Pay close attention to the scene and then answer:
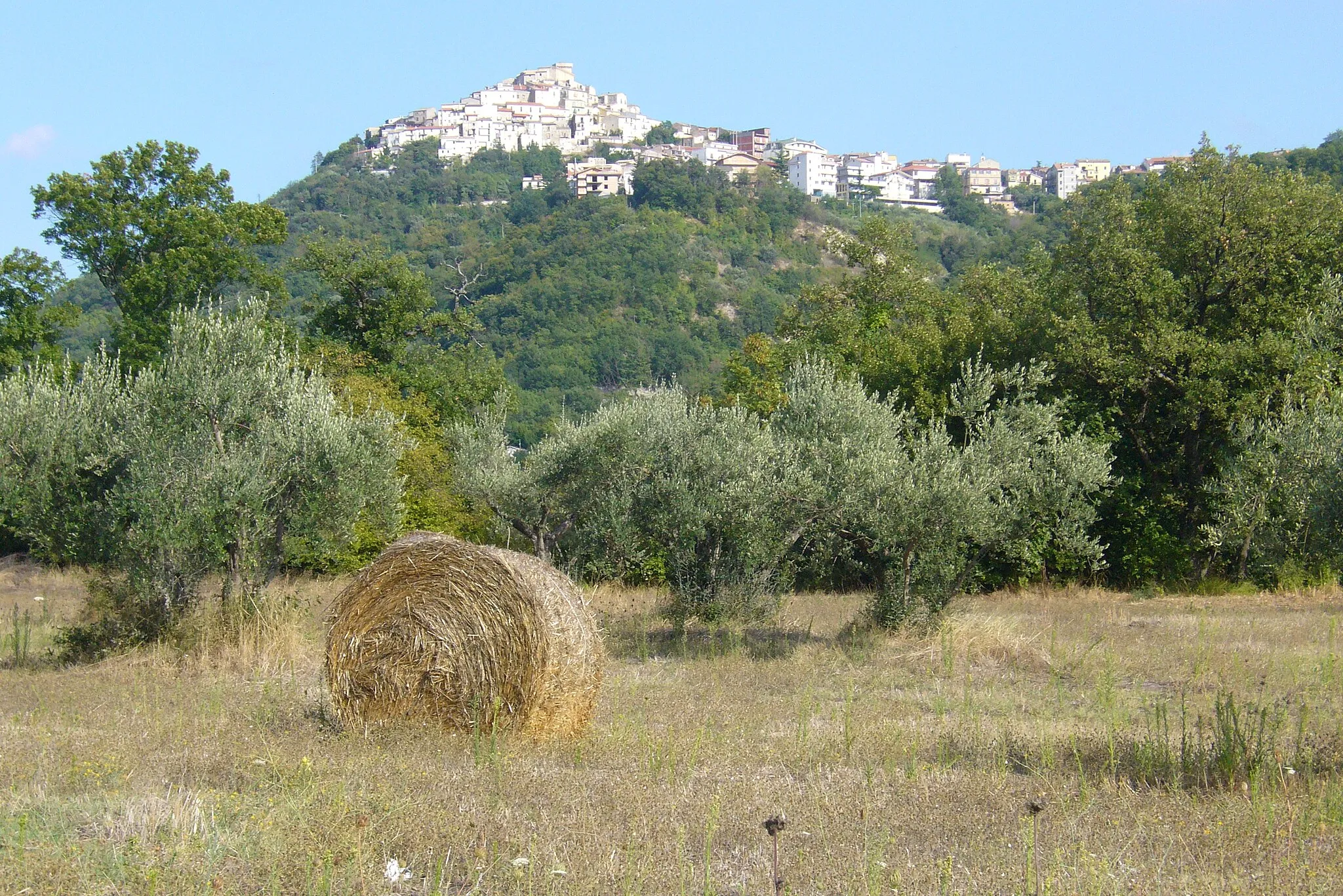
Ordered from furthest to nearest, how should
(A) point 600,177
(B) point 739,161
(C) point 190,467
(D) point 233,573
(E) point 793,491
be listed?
1. (B) point 739,161
2. (A) point 600,177
3. (E) point 793,491
4. (D) point 233,573
5. (C) point 190,467

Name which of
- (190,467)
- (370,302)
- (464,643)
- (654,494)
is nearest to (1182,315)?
(654,494)

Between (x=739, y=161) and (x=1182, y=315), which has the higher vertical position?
(x=739, y=161)

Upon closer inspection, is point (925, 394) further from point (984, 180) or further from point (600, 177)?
point (984, 180)

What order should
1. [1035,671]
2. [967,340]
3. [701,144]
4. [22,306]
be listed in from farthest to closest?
[701,144]
[22,306]
[967,340]
[1035,671]

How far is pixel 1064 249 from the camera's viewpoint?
2586 cm

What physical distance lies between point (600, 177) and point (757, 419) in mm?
103119

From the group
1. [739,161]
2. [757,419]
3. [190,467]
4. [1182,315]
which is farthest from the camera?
[739,161]

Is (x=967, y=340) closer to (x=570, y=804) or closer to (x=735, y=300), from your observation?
(x=570, y=804)

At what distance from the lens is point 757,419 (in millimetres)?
18625

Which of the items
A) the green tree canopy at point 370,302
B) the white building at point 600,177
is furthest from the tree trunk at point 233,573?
the white building at point 600,177

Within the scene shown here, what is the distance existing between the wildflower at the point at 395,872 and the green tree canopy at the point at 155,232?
32.1 metres

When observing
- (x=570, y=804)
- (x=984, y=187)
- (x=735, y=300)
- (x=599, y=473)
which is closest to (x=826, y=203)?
(x=735, y=300)

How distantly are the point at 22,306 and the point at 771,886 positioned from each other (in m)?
37.6

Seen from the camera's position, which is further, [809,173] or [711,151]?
[809,173]
